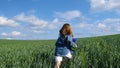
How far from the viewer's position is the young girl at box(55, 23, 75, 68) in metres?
10.7

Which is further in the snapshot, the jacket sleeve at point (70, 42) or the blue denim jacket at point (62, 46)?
the blue denim jacket at point (62, 46)

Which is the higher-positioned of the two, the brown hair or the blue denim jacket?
the brown hair

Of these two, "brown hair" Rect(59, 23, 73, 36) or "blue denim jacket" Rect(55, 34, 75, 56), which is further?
"blue denim jacket" Rect(55, 34, 75, 56)

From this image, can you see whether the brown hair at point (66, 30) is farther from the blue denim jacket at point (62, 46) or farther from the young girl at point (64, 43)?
the blue denim jacket at point (62, 46)

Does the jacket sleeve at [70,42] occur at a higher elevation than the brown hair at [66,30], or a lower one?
lower

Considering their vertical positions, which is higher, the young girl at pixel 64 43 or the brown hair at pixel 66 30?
the brown hair at pixel 66 30

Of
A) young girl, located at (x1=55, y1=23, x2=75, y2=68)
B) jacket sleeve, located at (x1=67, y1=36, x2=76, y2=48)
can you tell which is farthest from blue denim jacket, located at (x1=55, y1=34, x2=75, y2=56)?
jacket sleeve, located at (x1=67, y1=36, x2=76, y2=48)

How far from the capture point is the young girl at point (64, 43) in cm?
1074

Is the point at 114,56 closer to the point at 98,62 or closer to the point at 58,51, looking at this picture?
the point at 98,62

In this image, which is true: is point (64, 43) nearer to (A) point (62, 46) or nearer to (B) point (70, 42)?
(A) point (62, 46)

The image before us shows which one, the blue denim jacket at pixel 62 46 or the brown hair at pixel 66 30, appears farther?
the blue denim jacket at pixel 62 46

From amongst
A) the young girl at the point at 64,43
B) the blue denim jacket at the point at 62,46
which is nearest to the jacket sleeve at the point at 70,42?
the young girl at the point at 64,43

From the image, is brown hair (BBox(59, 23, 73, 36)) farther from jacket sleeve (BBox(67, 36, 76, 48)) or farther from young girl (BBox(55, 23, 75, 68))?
jacket sleeve (BBox(67, 36, 76, 48))

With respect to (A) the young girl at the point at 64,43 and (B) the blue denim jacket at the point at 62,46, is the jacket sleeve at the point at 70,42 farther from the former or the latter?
(B) the blue denim jacket at the point at 62,46
